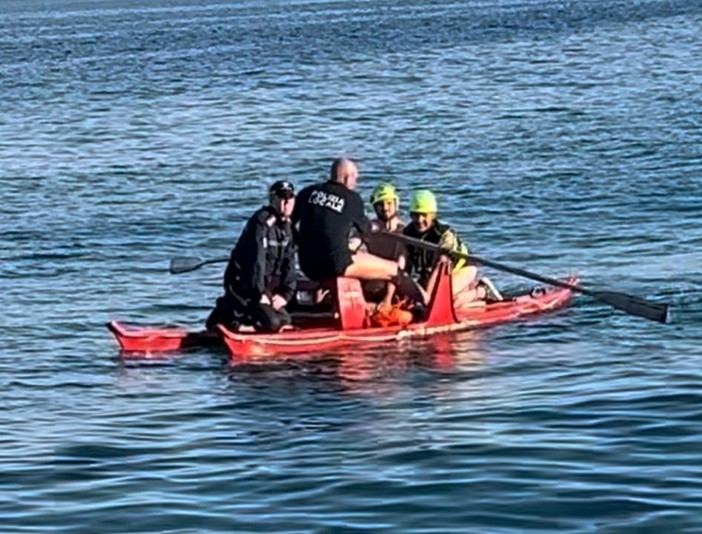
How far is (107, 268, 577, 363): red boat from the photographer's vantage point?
17.6 metres

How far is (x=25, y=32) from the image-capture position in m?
88.1

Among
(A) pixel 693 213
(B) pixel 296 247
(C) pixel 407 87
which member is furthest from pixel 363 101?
(B) pixel 296 247

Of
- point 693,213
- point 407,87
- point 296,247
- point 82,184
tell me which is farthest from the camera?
point 407,87

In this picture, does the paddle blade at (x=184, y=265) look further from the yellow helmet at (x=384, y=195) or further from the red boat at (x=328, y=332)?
the yellow helmet at (x=384, y=195)

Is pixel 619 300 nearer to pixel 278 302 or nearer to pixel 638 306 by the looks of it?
pixel 638 306

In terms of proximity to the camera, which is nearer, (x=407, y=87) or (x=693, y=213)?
(x=693, y=213)

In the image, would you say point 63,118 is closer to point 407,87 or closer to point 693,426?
point 407,87

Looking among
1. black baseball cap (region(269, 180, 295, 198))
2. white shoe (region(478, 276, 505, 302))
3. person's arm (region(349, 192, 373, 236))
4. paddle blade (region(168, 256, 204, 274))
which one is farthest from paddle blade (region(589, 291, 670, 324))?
paddle blade (region(168, 256, 204, 274))

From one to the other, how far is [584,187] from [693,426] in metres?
15.7

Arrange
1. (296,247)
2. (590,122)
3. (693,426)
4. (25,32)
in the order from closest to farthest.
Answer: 1. (693,426)
2. (296,247)
3. (590,122)
4. (25,32)

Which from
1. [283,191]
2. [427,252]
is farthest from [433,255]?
[283,191]

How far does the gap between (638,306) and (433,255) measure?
85.4 inches

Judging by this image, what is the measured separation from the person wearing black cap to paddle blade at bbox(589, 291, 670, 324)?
3.00 metres

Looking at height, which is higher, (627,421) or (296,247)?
(296,247)
